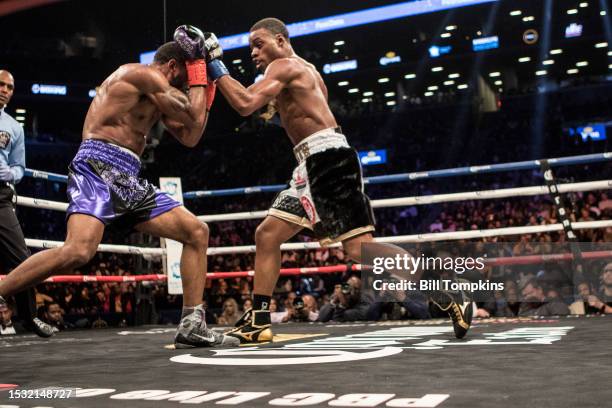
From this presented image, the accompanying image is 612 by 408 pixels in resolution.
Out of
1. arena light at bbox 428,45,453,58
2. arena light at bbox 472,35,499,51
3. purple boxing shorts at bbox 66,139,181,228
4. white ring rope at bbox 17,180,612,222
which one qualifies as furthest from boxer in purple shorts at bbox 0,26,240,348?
arena light at bbox 428,45,453,58

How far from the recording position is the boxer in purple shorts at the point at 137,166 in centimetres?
225

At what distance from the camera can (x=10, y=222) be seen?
3.24 m

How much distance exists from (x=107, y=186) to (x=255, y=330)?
80 centimetres

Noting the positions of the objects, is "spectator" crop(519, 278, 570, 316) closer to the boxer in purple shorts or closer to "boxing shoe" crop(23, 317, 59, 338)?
the boxer in purple shorts

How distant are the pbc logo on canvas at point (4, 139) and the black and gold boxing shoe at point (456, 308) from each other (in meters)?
2.16

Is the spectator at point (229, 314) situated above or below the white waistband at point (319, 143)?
below

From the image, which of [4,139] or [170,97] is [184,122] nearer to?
[170,97]

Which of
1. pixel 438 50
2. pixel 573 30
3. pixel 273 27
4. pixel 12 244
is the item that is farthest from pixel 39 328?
pixel 573 30

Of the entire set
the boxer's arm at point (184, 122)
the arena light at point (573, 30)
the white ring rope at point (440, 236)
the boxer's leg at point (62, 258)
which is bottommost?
the boxer's leg at point (62, 258)

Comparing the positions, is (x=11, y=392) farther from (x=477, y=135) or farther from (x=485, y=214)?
(x=477, y=135)

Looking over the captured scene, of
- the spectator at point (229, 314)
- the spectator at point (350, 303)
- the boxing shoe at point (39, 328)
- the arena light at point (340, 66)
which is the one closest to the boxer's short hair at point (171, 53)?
the boxing shoe at point (39, 328)

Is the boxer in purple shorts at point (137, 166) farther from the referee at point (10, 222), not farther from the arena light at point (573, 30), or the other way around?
the arena light at point (573, 30)

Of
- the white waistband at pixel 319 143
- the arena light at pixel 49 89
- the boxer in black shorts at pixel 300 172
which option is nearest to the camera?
the boxer in black shorts at pixel 300 172

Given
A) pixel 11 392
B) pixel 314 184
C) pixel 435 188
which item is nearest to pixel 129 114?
pixel 314 184
